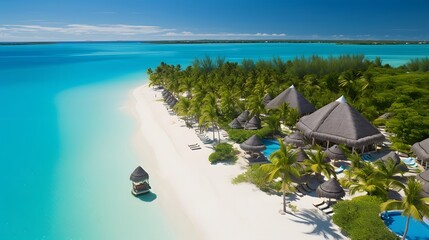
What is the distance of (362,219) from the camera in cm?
1380

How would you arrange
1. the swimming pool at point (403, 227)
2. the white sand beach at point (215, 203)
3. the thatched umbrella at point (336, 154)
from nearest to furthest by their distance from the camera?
the swimming pool at point (403, 227) → the white sand beach at point (215, 203) → the thatched umbrella at point (336, 154)

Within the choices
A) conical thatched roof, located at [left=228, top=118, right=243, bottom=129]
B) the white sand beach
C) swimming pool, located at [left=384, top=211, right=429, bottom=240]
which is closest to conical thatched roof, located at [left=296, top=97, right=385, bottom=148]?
conical thatched roof, located at [left=228, top=118, right=243, bottom=129]

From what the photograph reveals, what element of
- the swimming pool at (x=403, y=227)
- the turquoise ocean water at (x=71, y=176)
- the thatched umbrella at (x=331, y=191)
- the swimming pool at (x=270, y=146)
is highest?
the thatched umbrella at (x=331, y=191)

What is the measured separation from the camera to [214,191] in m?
18.7

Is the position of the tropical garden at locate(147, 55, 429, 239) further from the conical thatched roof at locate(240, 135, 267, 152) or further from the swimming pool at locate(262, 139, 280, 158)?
the conical thatched roof at locate(240, 135, 267, 152)

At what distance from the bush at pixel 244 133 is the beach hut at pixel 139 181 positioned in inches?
390

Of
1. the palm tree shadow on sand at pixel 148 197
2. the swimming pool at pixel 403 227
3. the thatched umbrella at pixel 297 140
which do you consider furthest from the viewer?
the thatched umbrella at pixel 297 140

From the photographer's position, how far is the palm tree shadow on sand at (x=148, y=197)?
1858 cm

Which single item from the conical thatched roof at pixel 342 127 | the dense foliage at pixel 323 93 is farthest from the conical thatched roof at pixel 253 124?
the conical thatched roof at pixel 342 127

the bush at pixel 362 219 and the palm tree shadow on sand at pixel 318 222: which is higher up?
the bush at pixel 362 219

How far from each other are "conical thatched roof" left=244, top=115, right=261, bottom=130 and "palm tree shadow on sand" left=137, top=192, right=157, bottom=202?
1276 centimetres

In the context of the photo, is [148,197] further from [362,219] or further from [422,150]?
[422,150]

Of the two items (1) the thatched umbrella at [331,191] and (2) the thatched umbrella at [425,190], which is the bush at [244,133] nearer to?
(1) the thatched umbrella at [331,191]

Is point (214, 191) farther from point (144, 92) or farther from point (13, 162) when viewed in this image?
point (144, 92)
